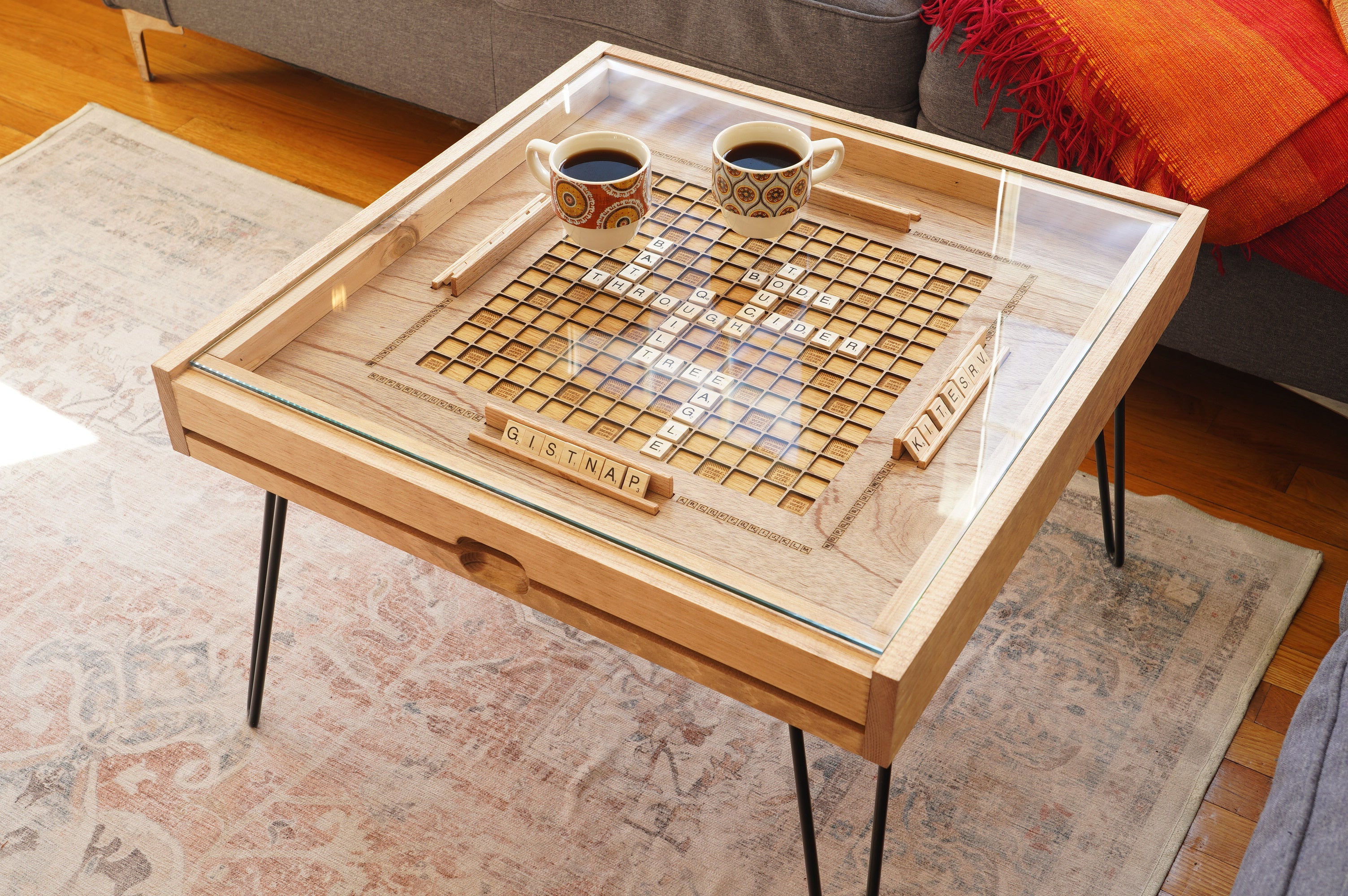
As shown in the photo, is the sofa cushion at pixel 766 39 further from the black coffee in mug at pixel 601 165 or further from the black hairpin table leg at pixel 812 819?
the black hairpin table leg at pixel 812 819

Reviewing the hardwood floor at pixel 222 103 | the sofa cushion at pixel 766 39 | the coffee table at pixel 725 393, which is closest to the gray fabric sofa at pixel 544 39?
the sofa cushion at pixel 766 39

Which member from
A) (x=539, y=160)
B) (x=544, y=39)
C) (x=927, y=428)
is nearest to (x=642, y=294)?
(x=539, y=160)

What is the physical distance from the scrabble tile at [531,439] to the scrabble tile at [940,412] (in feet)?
0.93

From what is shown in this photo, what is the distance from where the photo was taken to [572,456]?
2.78ft

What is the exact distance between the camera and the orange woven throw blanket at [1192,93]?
1296 mm

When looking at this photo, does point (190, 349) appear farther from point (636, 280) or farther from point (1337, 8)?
point (1337, 8)

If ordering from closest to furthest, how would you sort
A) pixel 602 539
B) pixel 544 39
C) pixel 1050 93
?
pixel 602 539 → pixel 1050 93 → pixel 544 39

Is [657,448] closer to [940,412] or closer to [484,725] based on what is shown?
[940,412]

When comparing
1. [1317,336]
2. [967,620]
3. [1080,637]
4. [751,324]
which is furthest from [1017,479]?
[1317,336]

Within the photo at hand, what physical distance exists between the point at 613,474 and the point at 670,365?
0.46 feet

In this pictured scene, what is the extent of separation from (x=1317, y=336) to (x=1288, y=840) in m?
0.77

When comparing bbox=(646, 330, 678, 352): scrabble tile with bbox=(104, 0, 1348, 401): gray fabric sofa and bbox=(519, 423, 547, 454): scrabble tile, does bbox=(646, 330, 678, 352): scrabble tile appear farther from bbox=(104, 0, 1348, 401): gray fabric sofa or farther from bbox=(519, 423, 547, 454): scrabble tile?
bbox=(104, 0, 1348, 401): gray fabric sofa

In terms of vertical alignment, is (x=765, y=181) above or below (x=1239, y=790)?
above

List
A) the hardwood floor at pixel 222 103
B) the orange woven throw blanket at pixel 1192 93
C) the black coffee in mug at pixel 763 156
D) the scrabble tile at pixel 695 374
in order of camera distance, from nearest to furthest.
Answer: the scrabble tile at pixel 695 374
the black coffee in mug at pixel 763 156
the orange woven throw blanket at pixel 1192 93
the hardwood floor at pixel 222 103
